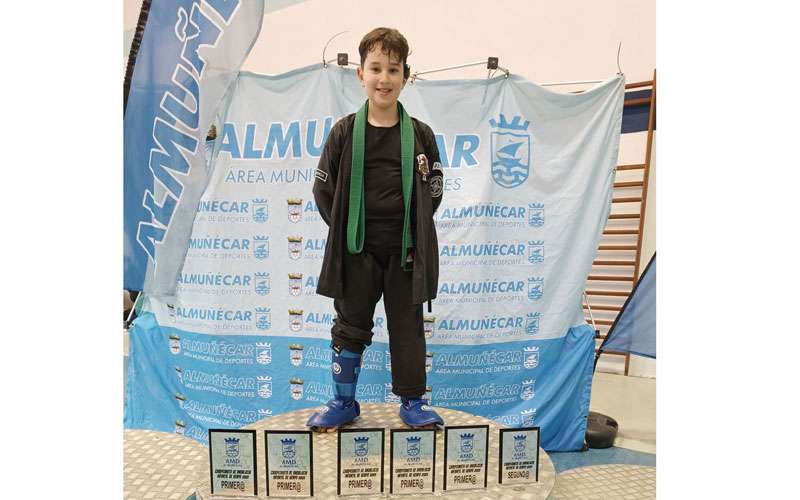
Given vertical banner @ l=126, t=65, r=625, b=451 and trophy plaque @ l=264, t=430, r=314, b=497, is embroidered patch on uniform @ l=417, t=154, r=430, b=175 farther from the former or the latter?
trophy plaque @ l=264, t=430, r=314, b=497

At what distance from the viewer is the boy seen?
1.42 metres

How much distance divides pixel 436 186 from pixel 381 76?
38 centimetres

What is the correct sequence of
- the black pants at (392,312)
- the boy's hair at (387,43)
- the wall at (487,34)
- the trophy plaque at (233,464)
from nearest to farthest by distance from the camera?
the trophy plaque at (233,464) < the boy's hair at (387,43) < the black pants at (392,312) < the wall at (487,34)

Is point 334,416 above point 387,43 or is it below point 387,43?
below

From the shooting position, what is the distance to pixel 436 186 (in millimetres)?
1524

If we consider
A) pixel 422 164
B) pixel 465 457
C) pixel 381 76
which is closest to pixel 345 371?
pixel 465 457

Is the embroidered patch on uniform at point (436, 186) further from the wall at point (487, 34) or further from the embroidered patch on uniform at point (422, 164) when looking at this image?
the wall at point (487, 34)

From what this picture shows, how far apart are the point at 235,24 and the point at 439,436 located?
1.59 meters

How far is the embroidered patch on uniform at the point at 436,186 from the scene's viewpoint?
4.97 ft

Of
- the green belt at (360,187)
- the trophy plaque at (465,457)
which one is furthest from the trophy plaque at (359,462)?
the green belt at (360,187)

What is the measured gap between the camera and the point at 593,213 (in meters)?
2.12

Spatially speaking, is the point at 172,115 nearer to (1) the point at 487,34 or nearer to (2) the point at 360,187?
(2) the point at 360,187

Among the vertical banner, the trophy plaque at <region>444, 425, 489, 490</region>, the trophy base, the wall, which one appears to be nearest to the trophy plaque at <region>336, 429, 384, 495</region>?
the trophy base

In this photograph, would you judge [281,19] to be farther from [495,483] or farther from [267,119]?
[495,483]
